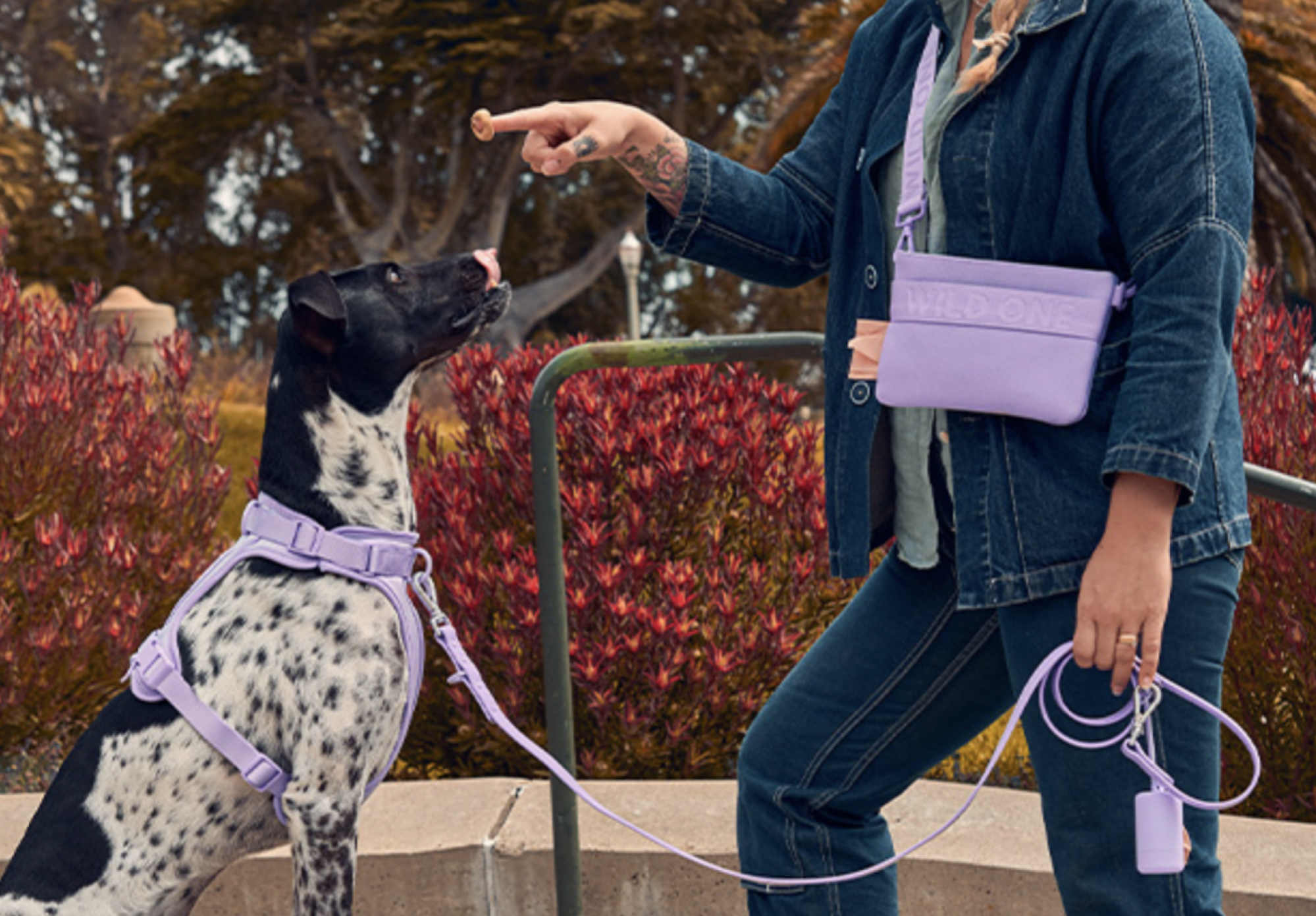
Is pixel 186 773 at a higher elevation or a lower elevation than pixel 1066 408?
lower

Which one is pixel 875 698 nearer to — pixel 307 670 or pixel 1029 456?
pixel 1029 456

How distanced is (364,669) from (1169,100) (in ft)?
5.60

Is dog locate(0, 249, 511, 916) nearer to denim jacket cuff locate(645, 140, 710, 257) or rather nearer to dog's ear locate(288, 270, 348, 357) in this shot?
dog's ear locate(288, 270, 348, 357)

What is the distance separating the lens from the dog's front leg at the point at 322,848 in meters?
2.51

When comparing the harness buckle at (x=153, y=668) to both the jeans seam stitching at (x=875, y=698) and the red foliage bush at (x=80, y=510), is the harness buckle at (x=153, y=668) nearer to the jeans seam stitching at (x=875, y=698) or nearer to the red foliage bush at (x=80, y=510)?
the jeans seam stitching at (x=875, y=698)

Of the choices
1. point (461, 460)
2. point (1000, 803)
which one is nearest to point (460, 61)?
point (461, 460)

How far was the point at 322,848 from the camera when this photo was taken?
2.53 meters

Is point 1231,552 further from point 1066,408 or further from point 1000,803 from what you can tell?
point 1000,803

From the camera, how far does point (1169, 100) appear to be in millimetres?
1850

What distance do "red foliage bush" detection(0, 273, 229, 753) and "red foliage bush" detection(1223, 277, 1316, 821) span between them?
3684 millimetres

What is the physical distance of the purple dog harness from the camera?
2504mm

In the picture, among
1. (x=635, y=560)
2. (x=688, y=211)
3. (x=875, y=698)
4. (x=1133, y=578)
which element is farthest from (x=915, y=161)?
(x=635, y=560)

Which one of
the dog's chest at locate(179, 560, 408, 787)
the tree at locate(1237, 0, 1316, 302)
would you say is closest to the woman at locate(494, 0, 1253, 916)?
the dog's chest at locate(179, 560, 408, 787)

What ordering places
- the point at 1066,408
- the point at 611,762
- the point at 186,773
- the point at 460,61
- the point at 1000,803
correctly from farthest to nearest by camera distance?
the point at 460,61 < the point at 611,762 < the point at 1000,803 < the point at 186,773 < the point at 1066,408
